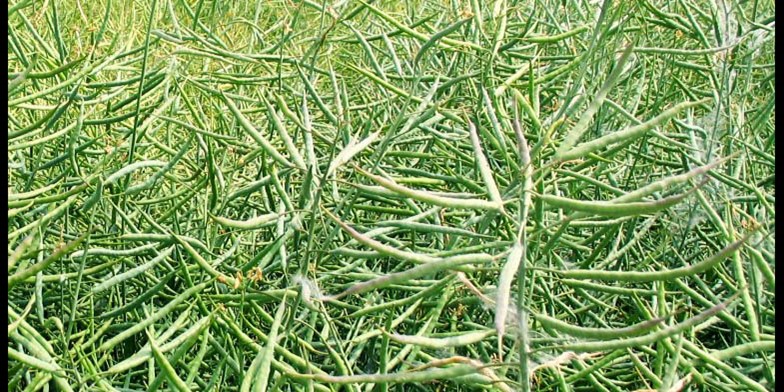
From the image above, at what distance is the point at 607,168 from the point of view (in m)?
1.27

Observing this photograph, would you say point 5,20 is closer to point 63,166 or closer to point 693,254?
point 63,166

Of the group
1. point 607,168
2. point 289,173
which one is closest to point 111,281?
point 289,173

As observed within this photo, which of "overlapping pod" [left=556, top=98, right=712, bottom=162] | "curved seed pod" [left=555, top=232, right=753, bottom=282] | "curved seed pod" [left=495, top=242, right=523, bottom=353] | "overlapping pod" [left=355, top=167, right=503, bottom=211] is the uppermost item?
"overlapping pod" [left=556, top=98, right=712, bottom=162]

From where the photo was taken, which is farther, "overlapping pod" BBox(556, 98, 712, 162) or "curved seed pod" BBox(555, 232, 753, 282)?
"overlapping pod" BBox(556, 98, 712, 162)

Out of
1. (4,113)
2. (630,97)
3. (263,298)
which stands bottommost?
(263,298)

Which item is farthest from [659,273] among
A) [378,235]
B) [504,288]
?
[378,235]

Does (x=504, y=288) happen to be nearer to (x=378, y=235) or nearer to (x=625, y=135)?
(x=625, y=135)

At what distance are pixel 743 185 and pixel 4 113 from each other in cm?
69

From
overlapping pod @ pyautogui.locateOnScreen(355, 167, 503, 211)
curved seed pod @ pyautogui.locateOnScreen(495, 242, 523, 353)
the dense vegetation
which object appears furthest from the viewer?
the dense vegetation

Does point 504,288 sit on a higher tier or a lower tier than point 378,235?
lower

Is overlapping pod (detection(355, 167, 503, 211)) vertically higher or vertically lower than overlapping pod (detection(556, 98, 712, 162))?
lower

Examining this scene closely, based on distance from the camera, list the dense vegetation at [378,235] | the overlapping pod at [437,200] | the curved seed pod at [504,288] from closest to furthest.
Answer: the curved seed pod at [504,288], the overlapping pod at [437,200], the dense vegetation at [378,235]

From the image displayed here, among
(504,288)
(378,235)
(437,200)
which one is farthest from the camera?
(378,235)

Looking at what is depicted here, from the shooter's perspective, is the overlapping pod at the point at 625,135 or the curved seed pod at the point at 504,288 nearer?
the curved seed pod at the point at 504,288
